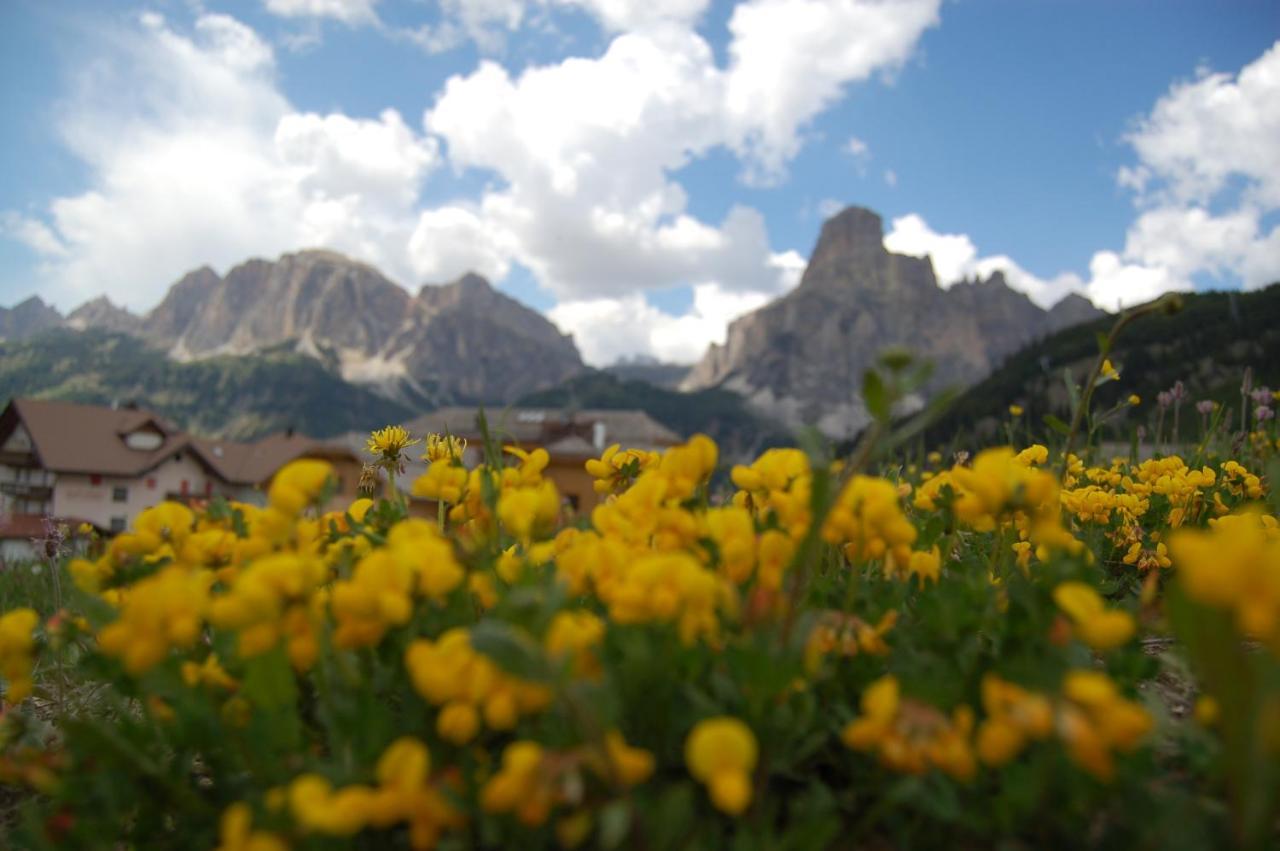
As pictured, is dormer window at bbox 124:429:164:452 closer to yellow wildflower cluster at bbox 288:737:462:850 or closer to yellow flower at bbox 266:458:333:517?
yellow flower at bbox 266:458:333:517

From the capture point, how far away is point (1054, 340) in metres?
166

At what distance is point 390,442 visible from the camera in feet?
13.6

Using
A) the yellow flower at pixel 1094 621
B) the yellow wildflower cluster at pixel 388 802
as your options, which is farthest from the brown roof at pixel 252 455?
the yellow flower at pixel 1094 621

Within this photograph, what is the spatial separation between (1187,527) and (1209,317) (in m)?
163

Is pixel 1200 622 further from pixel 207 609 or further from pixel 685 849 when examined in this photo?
pixel 207 609

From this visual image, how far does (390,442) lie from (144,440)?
62.6 m

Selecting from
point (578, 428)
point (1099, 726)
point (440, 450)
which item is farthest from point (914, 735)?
point (578, 428)

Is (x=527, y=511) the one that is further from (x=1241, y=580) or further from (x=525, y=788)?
(x=1241, y=580)

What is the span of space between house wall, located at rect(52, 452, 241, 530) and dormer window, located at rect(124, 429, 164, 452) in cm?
142

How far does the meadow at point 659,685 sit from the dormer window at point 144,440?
209 ft

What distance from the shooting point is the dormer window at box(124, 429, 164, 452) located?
181 feet

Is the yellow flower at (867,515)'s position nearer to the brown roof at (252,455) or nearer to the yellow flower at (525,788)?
the yellow flower at (525,788)

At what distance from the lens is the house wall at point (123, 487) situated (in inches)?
2072

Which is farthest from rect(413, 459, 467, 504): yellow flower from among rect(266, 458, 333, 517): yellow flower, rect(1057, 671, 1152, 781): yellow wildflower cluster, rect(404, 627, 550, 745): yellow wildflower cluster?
rect(1057, 671, 1152, 781): yellow wildflower cluster
